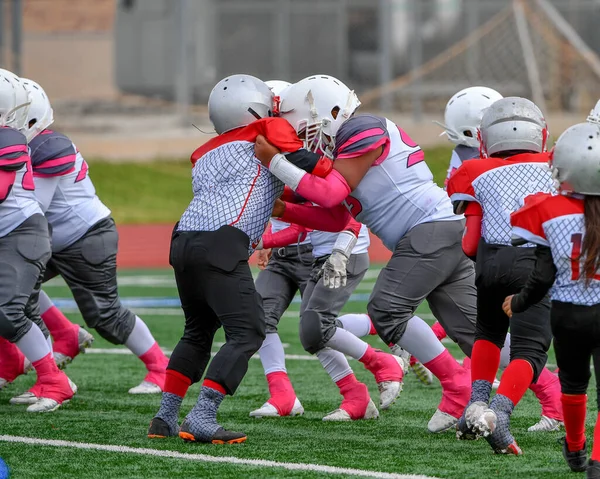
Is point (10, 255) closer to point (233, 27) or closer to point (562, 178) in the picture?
point (562, 178)

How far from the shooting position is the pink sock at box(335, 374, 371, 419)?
608 cm

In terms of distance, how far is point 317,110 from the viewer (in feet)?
17.6

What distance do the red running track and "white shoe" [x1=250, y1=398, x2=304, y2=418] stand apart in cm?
755

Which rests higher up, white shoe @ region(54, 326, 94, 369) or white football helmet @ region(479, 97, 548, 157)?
white football helmet @ region(479, 97, 548, 157)

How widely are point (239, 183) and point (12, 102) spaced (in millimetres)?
1466

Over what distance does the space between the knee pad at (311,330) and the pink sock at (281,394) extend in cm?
32

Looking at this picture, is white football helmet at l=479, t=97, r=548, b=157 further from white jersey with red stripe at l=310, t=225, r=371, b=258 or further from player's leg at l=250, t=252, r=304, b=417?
player's leg at l=250, t=252, r=304, b=417

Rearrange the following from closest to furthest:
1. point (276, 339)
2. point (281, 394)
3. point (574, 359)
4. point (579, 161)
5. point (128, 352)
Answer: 1. point (579, 161)
2. point (574, 359)
3. point (281, 394)
4. point (276, 339)
5. point (128, 352)

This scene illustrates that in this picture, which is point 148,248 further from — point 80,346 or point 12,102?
point 12,102

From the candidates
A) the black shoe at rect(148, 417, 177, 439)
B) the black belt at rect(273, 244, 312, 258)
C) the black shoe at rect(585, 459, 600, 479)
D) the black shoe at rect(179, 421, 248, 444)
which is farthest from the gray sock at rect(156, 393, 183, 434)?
the black shoe at rect(585, 459, 600, 479)

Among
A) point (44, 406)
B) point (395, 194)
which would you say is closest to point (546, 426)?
point (395, 194)

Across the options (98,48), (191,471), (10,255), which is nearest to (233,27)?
(98,48)

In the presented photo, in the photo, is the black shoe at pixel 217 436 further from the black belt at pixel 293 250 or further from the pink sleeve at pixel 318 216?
the black belt at pixel 293 250

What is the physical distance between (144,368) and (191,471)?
10.2 ft
